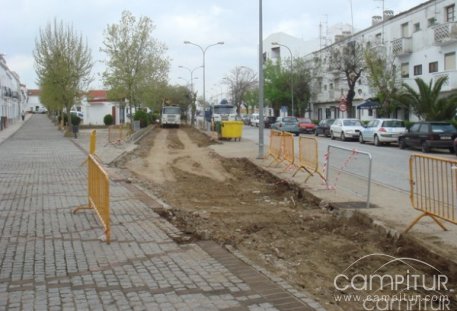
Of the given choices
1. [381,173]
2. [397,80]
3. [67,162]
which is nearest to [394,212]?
[381,173]

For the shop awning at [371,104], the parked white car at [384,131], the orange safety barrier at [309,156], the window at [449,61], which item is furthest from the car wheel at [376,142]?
the orange safety barrier at [309,156]

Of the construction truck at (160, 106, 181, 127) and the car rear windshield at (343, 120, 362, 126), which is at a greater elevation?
the construction truck at (160, 106, 181, 127)

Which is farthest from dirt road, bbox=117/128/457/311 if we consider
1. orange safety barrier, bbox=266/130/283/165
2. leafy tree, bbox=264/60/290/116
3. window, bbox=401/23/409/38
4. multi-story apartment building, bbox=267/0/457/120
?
leafy tree, bbox=264/60/290/116

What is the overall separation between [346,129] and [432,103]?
6009 millimetres

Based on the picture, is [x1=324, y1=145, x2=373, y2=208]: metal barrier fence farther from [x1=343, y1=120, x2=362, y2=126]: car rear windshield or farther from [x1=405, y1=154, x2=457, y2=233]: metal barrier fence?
[x1=343, y1=120, x2=362, y2=126]: car rear windshield

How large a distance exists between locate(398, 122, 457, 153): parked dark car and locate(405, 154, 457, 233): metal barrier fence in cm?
1893

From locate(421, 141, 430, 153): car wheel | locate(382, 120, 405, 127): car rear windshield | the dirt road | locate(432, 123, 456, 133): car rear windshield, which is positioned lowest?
the dirt road

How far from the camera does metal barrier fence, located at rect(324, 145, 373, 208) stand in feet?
35.3

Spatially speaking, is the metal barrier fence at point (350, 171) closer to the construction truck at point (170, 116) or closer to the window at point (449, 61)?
the window at point (449, 61)

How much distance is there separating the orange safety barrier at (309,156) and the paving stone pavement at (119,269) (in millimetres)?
5513

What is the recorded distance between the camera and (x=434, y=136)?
2591 cm

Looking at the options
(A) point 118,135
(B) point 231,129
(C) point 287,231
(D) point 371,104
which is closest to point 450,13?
(D) point 371,104

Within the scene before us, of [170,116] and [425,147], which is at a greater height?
[170,116]

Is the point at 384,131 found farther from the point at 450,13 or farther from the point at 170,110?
the point at 170,110
